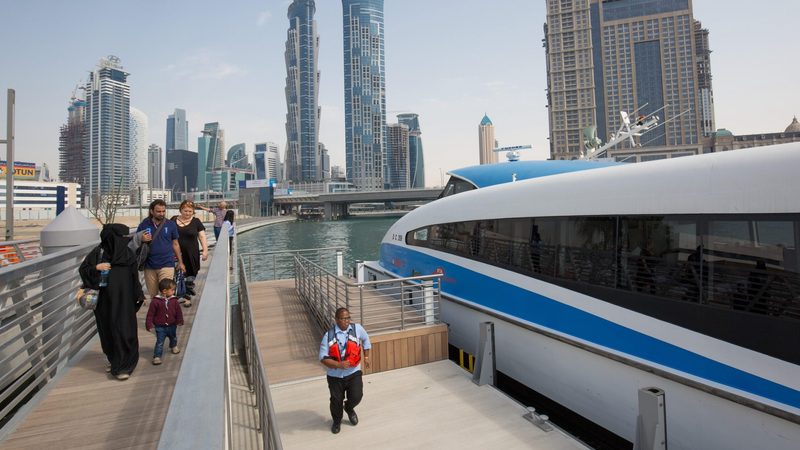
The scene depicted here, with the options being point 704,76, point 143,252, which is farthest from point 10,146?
point 704,76

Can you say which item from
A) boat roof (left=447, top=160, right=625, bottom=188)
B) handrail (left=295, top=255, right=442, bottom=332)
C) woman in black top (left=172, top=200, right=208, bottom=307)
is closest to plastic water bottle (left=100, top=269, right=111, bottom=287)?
woman in black top (left=172, top=200, right=208, bottom=307)

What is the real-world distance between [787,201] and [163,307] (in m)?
6.12

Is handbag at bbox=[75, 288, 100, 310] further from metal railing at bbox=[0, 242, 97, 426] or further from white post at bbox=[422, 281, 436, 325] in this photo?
white post at bbox=[422, 281, 436, 325]

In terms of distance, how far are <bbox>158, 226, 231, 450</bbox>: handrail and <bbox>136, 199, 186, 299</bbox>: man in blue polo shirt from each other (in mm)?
3395

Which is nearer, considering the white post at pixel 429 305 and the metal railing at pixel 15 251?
the white post at pixel 429 305

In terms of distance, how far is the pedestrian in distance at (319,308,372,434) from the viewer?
17.5ft

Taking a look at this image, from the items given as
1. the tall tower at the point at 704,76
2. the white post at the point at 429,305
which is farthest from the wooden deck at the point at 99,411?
the tall tower at the point at 704,76

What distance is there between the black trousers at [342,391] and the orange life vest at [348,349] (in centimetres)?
23

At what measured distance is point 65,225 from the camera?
5523 mm

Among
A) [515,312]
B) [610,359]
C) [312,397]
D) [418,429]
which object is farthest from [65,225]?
[610,359]

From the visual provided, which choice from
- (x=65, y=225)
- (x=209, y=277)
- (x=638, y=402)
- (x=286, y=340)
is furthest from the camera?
(x=286, y=340)

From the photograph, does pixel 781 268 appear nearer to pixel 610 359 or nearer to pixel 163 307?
pixel 610 359

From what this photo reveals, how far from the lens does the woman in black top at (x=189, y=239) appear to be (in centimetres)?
712

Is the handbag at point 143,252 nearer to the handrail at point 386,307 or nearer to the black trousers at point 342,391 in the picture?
the black trousers at point 342,391
